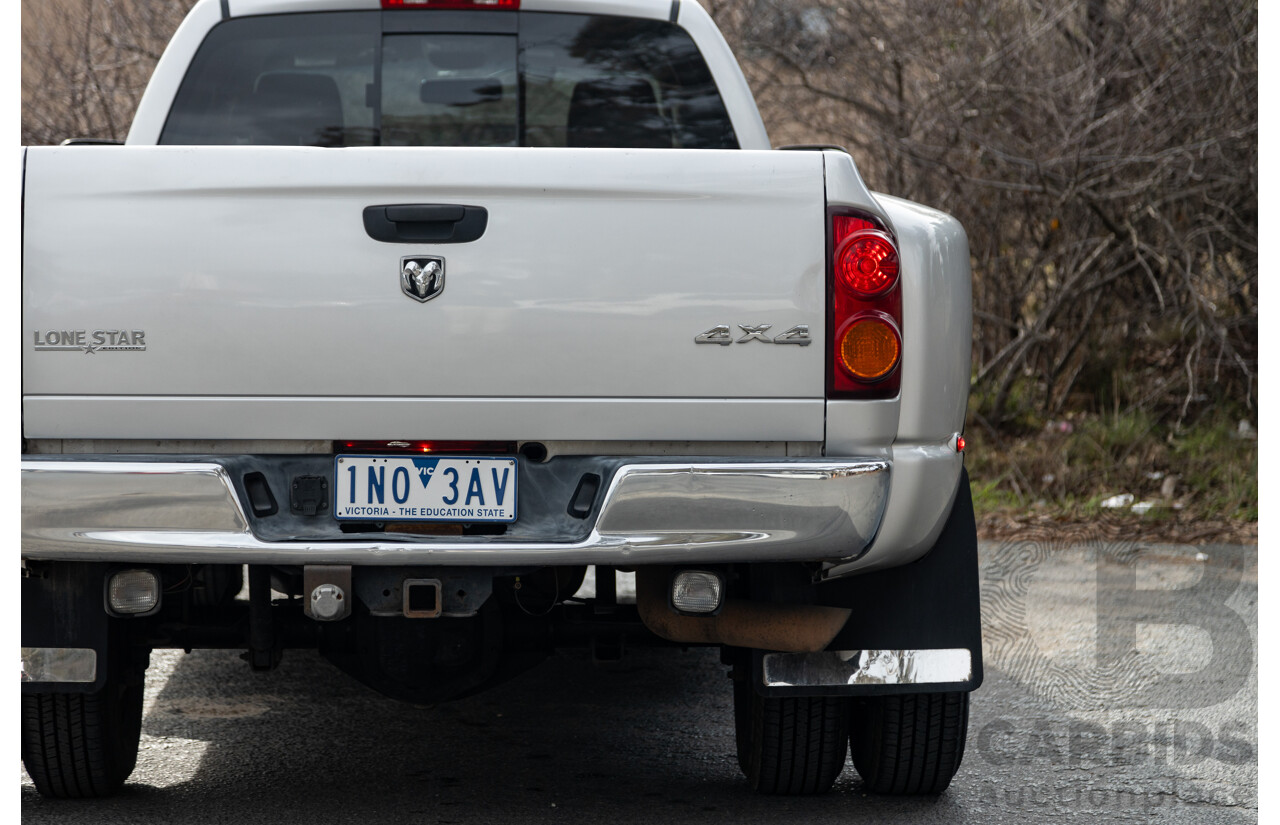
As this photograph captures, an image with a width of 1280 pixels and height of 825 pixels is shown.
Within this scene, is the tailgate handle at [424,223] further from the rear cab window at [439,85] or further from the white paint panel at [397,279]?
the rear cab window at [439,85]

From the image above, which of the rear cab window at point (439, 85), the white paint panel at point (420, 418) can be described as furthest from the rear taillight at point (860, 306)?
the rear cab window at point (439, 85)

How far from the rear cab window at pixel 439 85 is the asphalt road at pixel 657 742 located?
1.80 metres

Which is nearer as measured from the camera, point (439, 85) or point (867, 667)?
point (867, 667)

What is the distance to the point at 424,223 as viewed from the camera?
2742 mm

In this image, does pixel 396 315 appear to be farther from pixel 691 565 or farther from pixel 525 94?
pixel 525 94

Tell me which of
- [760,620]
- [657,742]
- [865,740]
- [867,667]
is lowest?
[657,742]

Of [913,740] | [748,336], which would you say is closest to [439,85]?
[748,336]

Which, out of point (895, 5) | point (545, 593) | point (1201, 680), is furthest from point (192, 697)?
point (895, 5)

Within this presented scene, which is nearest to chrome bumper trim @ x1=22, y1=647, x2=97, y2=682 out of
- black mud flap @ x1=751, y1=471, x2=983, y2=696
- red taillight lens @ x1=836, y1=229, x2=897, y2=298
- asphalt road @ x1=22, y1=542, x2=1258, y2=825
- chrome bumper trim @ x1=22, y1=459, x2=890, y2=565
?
chrome bumper trim @ x1=22, y1=459, x2=890, y2=565

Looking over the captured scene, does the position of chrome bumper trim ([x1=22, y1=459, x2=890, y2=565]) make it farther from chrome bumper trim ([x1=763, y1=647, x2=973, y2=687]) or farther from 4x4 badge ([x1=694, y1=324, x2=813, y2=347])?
chrome bumper trim ([x1=763, y1=647, x2=973, y2=687])

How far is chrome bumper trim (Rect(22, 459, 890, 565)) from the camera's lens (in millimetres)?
2666

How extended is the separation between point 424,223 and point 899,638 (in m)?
1.43

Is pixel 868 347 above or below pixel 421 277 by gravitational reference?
below

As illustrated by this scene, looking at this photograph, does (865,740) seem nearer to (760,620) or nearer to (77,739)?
(760,620)
